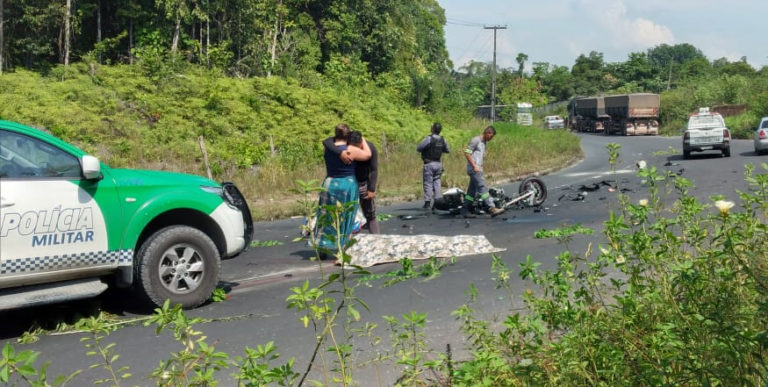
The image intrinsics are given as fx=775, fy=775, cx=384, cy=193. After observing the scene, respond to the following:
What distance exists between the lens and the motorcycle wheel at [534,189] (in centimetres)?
1541

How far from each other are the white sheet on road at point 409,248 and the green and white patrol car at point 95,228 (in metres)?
2.32

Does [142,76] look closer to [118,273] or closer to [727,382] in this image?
[118,273]

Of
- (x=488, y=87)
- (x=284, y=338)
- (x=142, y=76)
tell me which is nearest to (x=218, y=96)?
(x=142, y=76)

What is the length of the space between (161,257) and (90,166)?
113 centimetres

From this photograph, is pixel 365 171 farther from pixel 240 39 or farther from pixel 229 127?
pixel 240 39

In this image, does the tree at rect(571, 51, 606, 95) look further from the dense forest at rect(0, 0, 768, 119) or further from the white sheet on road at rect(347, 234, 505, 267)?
the white sheet on road at rect(347, 234, 505, 267)

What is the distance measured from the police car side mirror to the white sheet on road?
12.1 feet

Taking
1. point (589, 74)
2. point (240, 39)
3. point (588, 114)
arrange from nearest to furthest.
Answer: point (240, 39)
point (588, 114)
point (589, 74)

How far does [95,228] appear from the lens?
22.8 ft

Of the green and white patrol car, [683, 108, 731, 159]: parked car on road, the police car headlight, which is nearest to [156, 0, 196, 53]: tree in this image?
[683, 108, 731, 159]: parked car on road

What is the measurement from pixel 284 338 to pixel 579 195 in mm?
11793

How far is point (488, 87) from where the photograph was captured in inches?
3967

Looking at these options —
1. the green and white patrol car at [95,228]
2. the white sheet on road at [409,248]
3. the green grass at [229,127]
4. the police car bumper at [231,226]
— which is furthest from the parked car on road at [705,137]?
the green and white patrol car at [95,228]

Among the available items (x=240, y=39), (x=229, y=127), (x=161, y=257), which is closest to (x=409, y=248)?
(x=161, y=257)
